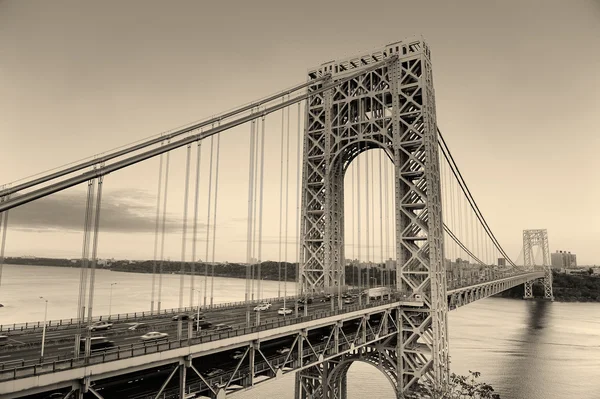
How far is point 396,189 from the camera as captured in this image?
38438 millimetres

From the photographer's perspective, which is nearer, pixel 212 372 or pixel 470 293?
pixel 212 372

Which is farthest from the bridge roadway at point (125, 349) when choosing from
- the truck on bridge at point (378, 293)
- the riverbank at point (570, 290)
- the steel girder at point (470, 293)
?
the riverbank at point (570, 290)

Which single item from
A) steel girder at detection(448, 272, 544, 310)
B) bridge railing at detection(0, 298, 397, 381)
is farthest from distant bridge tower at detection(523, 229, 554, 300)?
bridge railing at detection(0, 298, 397, 381)

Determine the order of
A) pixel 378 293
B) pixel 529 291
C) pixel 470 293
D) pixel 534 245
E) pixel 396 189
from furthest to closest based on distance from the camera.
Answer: pixel 534 245 → pixel 529 291 → pixel 470 293 → pixel 396 189 → pixel 378 293

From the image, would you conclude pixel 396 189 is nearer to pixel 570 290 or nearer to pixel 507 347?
pixel 507 347

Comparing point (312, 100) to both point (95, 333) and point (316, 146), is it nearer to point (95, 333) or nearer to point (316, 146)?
point (316, 146)

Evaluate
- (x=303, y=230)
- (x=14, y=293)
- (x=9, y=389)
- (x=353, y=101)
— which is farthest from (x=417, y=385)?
(x=14, y=293)

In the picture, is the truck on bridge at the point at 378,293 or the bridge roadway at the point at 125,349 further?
the truck on bridge at the point at 378,293

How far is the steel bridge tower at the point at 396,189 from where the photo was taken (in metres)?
36.1

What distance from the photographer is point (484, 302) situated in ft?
480

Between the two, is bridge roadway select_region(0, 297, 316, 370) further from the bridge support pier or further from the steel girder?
the bridge support pier

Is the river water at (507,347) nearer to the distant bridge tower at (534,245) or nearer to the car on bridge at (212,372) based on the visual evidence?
the car on bridge at (212,372)

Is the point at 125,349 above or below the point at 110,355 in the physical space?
below

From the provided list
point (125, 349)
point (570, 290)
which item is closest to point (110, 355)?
point (125, 349)
